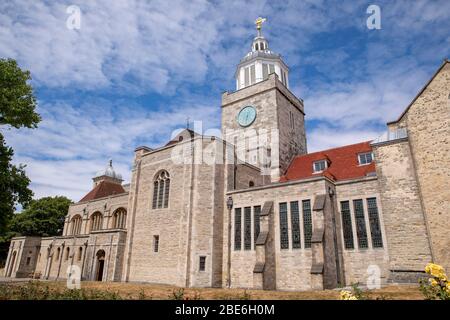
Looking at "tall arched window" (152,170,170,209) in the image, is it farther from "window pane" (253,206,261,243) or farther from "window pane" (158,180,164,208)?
"window pane" (253,206,261,243)

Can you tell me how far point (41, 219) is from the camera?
55.1 m

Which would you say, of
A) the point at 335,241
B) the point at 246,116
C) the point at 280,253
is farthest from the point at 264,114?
the point at 335,241

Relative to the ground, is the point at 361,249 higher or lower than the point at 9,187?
lower

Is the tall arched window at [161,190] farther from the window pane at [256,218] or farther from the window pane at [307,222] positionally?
the window pane at [307,222]

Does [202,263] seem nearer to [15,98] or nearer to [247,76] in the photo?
[15,98]

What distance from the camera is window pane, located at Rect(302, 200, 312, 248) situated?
20.0m

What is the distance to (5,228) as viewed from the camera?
65.9 feet

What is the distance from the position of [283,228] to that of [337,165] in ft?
28.0

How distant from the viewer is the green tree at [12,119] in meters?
17.7

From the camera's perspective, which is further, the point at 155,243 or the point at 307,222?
the point at 155,243

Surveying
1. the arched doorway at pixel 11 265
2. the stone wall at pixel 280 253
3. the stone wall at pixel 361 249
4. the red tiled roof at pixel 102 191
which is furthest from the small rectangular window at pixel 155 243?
the arched doorway at pixel 11 265

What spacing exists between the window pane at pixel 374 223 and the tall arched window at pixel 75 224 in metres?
36.4
